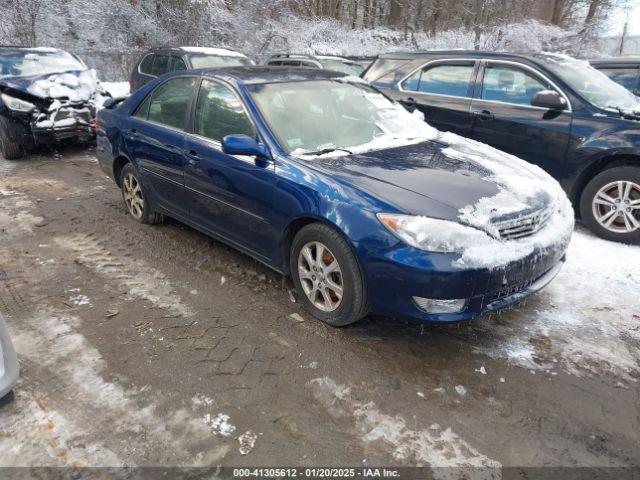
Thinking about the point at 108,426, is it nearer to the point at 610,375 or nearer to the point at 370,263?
the point at 370,263

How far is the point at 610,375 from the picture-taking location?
9.50ft

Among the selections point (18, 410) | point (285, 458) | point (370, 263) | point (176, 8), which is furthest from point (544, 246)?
point (176, 8)

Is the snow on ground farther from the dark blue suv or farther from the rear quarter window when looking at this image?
the rear quarter window

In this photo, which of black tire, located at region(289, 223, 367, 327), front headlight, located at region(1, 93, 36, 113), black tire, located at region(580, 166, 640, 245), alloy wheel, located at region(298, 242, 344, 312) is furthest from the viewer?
front headlight, located at region(1, 93, 36, 113)

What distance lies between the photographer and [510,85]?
18.5ft

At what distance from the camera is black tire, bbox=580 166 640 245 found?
15.3ft

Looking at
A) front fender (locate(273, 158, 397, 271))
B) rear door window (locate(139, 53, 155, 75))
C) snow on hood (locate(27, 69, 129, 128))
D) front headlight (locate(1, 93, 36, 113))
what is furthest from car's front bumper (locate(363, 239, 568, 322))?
rear door window (locate(139, 53, 155, 75))

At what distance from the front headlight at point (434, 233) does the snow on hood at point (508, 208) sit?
33mm

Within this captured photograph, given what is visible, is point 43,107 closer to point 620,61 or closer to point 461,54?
point 461,54

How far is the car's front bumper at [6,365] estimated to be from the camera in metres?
2.41

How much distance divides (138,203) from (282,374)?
2.99 m

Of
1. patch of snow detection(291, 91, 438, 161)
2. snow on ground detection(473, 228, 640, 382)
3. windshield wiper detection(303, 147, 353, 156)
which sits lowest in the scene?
snow on ground detection(473, 228, 640, 382)

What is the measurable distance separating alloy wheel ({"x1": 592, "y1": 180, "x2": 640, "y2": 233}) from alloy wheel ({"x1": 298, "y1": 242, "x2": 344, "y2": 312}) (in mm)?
3240

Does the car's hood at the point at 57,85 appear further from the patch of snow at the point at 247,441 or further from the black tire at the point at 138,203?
the patch of snow at the point at 247,441
